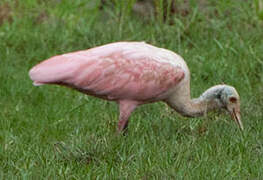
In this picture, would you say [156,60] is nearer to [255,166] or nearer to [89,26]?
[255,166]

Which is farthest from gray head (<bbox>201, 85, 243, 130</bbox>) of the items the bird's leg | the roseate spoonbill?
the bird's leg

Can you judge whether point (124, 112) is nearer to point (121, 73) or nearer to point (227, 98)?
point (121, 73)

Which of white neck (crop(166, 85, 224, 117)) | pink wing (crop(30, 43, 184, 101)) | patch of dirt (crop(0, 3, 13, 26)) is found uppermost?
pink wing (crop(30, 43, 184, 101))

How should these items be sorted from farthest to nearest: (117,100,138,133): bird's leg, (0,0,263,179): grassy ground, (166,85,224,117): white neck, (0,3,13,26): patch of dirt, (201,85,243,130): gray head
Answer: (0,3,13,26): patch of dirt
(201,85,243,130): gray head
(166,85,224,117): white neck
(117,100,138,133): bird's leg
(0,0,263,179): grassy ground

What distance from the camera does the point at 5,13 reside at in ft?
31.0

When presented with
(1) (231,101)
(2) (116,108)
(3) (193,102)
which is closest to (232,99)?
(1) (231,101)

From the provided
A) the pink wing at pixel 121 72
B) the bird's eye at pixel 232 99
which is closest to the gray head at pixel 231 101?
the bird's eye at pixel 232 99

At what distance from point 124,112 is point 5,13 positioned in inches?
169

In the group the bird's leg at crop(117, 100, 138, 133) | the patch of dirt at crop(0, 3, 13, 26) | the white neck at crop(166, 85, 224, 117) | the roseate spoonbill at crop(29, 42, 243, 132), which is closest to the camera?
the roseate spoonbill at crop(29, 42, 243, 132)

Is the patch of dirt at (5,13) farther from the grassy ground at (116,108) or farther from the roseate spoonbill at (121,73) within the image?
the roseate spoonbill at (121,73)

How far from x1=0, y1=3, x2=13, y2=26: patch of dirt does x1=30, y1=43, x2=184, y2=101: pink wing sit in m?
4.01

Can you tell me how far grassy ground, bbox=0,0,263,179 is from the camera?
481 centimetres

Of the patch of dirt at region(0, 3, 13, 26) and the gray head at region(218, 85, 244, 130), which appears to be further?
the patch of dirt at region(0, 3, 13, 26)

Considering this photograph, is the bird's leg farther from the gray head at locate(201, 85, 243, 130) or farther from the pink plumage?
the gray head at locate(201, 85, 243, 130)
